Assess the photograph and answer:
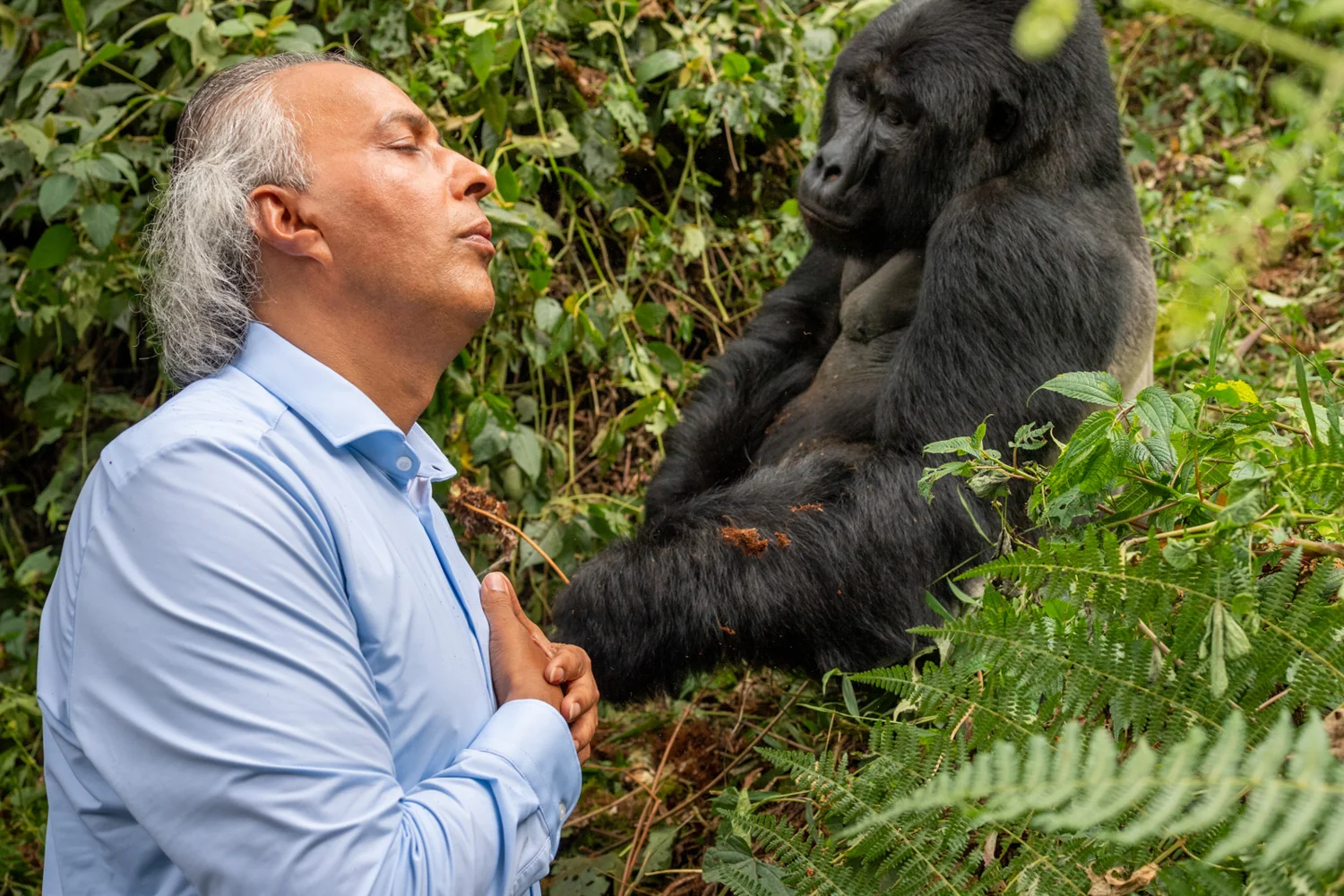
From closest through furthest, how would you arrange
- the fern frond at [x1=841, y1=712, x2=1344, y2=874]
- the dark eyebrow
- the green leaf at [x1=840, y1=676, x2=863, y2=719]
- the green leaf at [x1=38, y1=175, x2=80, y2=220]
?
the fern frond at [x1=841, y1=712, x2=1344, y2=874], the dark eyebrow, the green leaf at [x1=840, y1=676, x2=863, y2=719], the green leaf at [x1=38, y1=175, x2=80, y2=220]

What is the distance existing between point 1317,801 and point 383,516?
1.19 meters

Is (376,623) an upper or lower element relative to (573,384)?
upper

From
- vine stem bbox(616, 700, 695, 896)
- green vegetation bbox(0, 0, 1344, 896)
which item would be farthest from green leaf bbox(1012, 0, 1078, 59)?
vine stem bbox(616, 700, 695, 896)

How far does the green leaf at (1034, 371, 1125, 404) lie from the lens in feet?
5.27

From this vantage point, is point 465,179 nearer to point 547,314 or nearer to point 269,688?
point 269,688

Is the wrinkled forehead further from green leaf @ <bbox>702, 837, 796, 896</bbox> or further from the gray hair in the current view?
green leaf @ <bbox>702, 837, 796, 896</bbox>

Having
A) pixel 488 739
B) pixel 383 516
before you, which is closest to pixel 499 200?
pixel 383 516

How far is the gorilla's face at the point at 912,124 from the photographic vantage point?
2990 millimetres

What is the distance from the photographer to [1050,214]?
9.41 feet

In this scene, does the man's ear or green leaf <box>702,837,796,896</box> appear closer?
the man's ear

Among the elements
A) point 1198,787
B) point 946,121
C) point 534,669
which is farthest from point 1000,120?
point 1198,787

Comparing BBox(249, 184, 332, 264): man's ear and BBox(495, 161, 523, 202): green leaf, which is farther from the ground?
BBox(249, 184, 332, 264): man's ear

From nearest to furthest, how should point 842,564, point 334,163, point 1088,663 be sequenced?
point 1088,663 < point 334,163 < point 842,564

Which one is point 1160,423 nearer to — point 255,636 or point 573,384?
point 255,636
